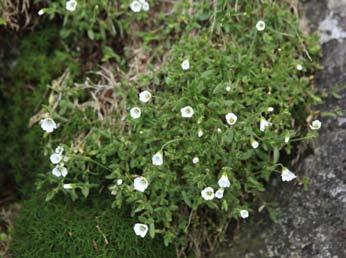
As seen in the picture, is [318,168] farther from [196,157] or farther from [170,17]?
[170,17]

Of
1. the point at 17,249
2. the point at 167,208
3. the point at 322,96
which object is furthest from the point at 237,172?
the point at 17,249

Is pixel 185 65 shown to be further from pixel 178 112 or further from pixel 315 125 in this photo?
pixel 315 125

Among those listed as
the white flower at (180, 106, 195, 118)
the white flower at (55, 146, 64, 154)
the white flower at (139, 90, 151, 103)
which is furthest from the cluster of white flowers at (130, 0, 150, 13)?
the white flower at (55, 146, 64, 154)

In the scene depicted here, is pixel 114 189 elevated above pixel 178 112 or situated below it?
below

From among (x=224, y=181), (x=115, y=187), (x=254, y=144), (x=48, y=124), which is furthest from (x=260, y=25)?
(x=48, y=124)

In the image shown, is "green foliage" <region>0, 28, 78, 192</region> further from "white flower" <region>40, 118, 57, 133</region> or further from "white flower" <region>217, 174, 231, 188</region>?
"white flower" <region>217, 174, 231, 188</region>

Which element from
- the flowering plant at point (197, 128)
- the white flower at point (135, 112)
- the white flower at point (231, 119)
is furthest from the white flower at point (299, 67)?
the white flower at point (135, 112)
